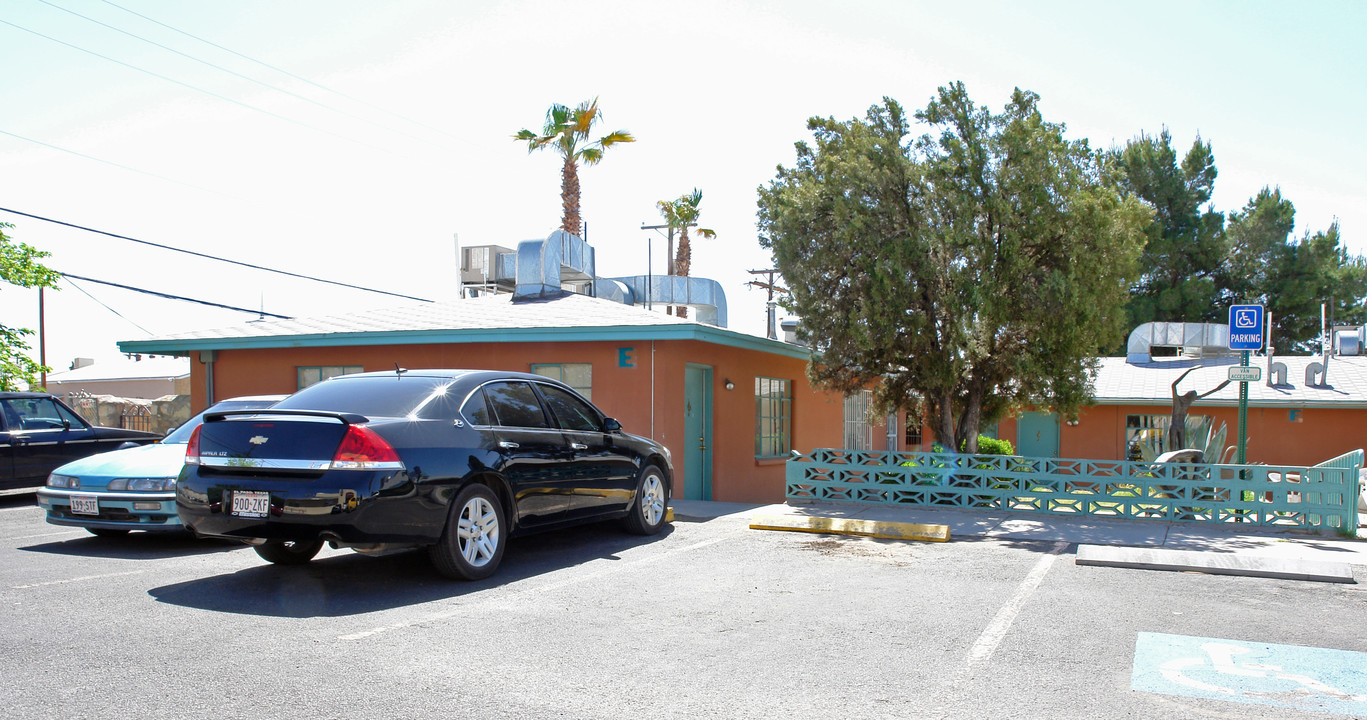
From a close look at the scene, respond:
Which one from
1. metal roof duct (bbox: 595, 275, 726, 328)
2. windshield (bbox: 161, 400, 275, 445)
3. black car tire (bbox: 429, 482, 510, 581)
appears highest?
metal roof duct (bbox: 595, 275, 726, 328)

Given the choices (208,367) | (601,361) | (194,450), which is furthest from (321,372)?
(194,450)

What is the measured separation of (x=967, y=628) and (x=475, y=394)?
3.91m

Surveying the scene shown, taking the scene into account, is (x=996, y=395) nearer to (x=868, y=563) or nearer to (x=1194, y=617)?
(x=868, y=563)

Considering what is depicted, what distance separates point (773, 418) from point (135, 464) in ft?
35.1

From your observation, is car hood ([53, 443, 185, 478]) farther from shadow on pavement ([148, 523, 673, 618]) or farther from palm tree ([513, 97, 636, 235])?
palm tree ([513, 97, 636, 235])

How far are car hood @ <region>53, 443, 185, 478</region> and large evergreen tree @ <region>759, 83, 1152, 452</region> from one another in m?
8.02

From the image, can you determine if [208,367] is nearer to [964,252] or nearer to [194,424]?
[194,424]

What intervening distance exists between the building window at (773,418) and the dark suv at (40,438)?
9028 mm

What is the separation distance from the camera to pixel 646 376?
1294 cm

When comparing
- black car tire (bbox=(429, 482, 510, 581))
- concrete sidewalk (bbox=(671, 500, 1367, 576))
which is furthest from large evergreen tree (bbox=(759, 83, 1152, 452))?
black car tire (bbox=(429, 482, 510, 581))

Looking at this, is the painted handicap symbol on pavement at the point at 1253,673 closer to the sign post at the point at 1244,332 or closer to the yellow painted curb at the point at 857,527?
the yellow painted curb at the point at 857,527

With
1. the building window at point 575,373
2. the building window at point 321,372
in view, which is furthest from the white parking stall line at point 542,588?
the building window at point 321,372

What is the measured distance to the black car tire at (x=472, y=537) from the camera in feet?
21.6

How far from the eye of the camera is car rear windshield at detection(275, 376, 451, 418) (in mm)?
6805
